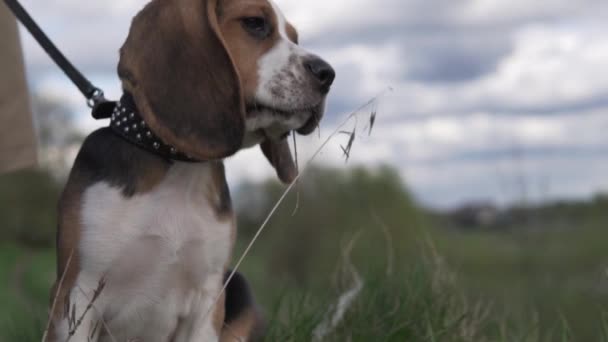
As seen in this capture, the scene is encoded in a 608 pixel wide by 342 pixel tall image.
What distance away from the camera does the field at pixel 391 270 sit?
460 cm

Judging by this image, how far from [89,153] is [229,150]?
61 cm

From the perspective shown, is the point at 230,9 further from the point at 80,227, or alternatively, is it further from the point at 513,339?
the point at 513,339

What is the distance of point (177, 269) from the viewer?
3582 millimetres

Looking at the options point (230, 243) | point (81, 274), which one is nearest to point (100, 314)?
point (81, 274)

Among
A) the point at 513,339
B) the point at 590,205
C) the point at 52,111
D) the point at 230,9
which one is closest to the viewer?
the point at 230,9

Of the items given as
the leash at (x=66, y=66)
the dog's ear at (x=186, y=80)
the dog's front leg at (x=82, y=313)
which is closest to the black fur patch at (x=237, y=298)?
the dog's front leg at (x=82, y=313)

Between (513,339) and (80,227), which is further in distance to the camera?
(513,339)

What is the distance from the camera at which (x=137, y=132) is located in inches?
137

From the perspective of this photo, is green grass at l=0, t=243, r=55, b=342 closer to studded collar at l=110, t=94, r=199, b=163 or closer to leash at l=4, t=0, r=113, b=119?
leash at l=4, t=0, r=113, b=119

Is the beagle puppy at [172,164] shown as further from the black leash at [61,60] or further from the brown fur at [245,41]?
the black leash at [61,60]

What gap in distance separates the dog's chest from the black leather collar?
0.07 m

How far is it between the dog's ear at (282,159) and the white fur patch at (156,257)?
0.53 metres

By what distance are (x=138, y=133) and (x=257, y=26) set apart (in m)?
0.70

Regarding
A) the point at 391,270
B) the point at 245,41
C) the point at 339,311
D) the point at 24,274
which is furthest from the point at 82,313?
the point at 24,274
